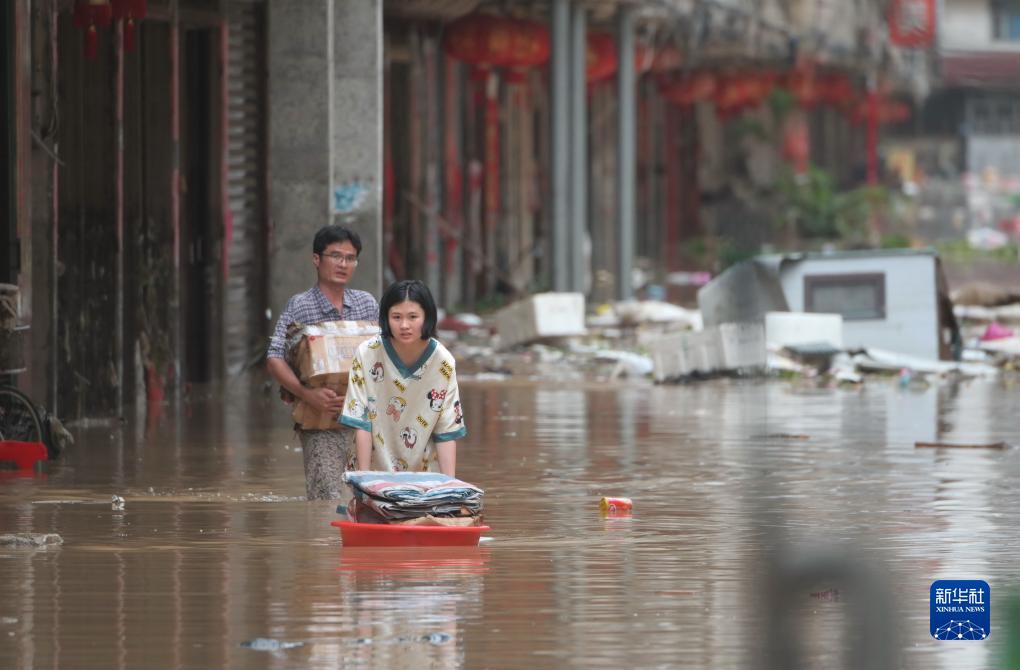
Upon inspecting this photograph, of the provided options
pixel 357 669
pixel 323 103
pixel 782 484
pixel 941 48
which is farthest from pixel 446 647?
pixel 941 48

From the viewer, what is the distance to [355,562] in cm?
973

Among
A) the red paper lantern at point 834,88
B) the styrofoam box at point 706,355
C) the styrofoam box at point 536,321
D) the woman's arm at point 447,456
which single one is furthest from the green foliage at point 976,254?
the woman's arm at point 447,456

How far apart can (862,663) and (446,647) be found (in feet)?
8.33

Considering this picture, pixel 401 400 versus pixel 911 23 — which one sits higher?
pixel 911 23

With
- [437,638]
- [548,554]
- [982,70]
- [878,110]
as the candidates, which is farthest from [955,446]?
[982,70]

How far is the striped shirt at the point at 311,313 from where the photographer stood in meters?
11.3

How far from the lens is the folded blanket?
969cm

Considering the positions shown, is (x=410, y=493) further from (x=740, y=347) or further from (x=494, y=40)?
(x=494, y=40)

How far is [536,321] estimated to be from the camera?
2478 cm

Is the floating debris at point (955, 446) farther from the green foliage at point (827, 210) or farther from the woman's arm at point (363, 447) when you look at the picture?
the green foliage at point (827, 210)

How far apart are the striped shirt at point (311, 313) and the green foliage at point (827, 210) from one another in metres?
42.6

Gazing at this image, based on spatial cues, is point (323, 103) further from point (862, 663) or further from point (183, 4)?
point (862, 663)

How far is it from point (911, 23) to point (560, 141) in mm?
36095

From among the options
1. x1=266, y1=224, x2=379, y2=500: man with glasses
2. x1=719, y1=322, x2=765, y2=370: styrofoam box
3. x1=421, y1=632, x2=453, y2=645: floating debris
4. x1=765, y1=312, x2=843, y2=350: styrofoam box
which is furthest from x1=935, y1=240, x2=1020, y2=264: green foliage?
x1=421, y1=632, x2=453, y2=645: floating debris
